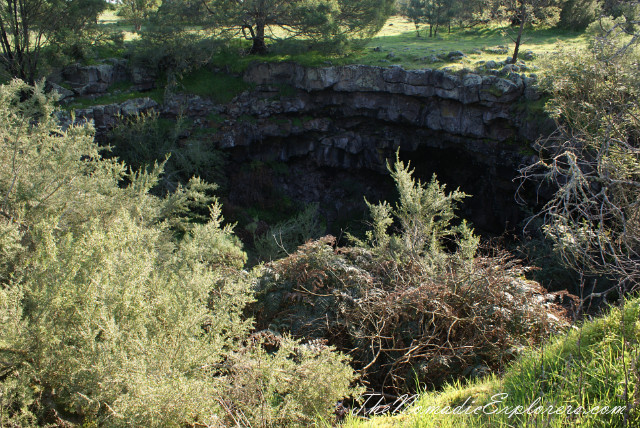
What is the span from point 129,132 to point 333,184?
7.57 metres

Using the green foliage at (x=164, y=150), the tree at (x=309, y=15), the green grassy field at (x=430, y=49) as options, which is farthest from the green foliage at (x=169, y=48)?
the green foliage at (x=164, y=150)

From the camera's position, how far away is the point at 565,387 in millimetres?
2287

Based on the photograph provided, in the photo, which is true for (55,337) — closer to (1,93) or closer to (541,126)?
(1,93)

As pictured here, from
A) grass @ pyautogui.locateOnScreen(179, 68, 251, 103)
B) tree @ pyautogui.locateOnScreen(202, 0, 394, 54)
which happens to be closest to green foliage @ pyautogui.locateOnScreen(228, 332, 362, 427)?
tree @ pyautogui.locateOnScreen(202, 0, 394, 54)

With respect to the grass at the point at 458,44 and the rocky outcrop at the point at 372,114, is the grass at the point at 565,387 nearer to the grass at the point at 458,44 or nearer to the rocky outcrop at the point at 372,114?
the rocky outcrop at the point at 372,114

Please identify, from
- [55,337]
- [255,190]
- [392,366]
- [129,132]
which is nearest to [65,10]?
[129,132]

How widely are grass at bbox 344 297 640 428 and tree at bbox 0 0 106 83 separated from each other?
43.5 feet

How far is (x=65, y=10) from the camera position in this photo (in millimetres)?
12328

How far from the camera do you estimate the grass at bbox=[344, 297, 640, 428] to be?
2070mm

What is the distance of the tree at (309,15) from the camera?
536 inches

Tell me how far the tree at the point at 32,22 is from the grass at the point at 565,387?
522 inches

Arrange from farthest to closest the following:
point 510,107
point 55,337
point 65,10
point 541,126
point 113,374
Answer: point 65,10 → point 510,107 → point 541,126 → point 55,337 → point 113,374

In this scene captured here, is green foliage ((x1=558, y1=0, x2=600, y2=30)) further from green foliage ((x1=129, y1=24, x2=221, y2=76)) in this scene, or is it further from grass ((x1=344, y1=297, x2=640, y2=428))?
grass ((x1=344, y1=297, x2=640, y2=428))

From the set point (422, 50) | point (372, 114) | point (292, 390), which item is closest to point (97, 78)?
point (372, 114)
